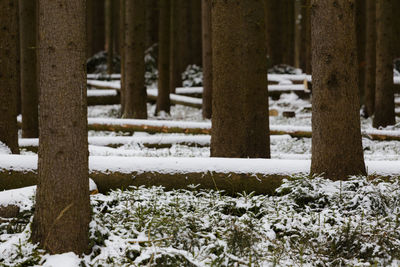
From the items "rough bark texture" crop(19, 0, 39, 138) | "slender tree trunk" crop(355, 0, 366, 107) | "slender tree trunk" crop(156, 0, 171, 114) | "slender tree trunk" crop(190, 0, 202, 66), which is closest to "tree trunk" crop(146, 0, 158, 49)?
"slender tree trunk" crop(190, 0, 202, 66)

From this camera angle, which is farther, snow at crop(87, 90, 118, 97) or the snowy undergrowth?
snow at crop(87, 90, 118, 97)

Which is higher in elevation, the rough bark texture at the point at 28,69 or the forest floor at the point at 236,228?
the rough bark texture at the point at 28,69

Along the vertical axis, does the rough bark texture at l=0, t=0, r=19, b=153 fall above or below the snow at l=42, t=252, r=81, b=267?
above

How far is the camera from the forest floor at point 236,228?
4297mm

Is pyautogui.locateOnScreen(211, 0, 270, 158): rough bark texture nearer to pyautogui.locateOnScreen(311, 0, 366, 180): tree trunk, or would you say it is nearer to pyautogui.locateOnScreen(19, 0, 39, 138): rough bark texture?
pyautogui.locateOnScreen(311, 0, 366, 180): tree trunk

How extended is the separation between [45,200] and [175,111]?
13670 mm

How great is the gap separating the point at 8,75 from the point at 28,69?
12.5 ft

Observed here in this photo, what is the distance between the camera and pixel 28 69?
1090cm

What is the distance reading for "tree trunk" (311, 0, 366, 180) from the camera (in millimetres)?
5801

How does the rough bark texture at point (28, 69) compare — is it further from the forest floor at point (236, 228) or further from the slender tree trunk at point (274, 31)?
the slender tree trunk at point (274, 31)

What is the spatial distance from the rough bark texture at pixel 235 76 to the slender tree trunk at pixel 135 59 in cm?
636

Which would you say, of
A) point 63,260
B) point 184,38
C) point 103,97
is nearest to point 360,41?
point 184,38

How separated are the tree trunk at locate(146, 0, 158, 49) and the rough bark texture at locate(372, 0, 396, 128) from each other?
1067cm

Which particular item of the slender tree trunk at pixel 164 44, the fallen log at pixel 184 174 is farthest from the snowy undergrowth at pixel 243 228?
the slender tree trunk at pixel 164 44
